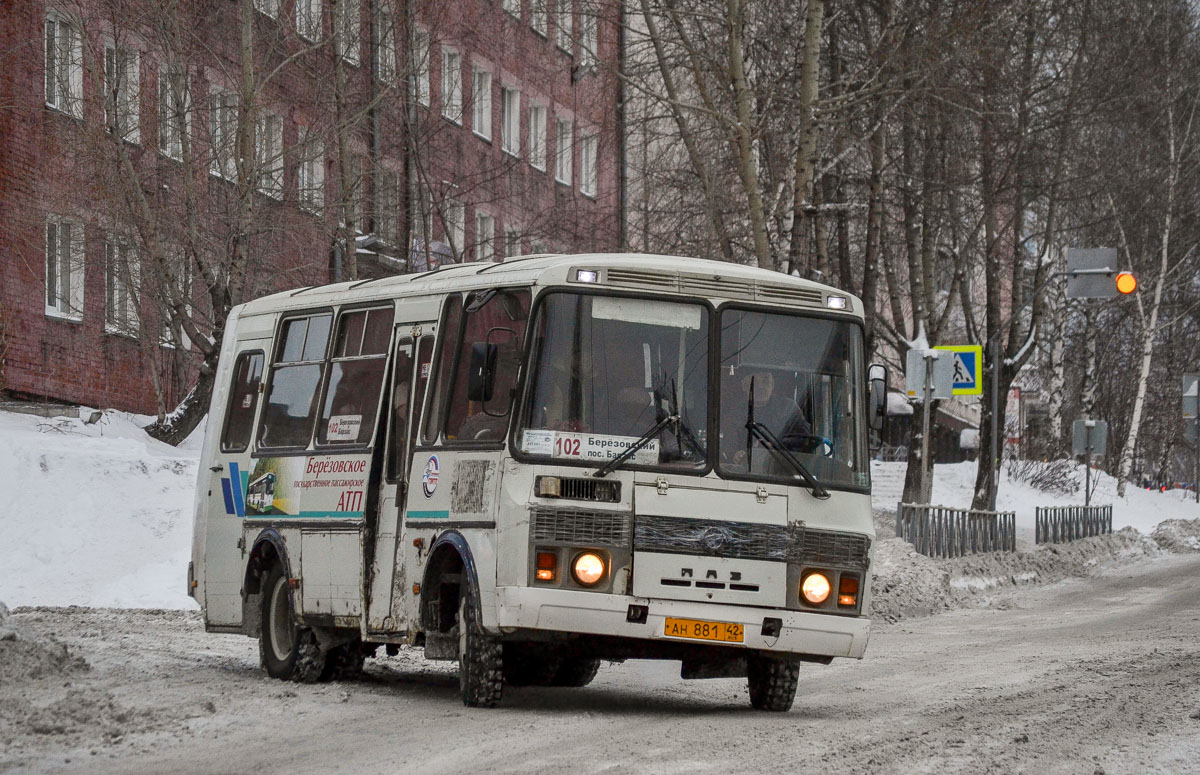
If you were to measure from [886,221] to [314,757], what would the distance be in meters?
28.0

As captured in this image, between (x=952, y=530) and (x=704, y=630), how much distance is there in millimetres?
18080

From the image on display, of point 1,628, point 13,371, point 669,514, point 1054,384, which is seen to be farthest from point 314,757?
point 1054,384

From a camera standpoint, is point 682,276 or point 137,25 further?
point 137,25

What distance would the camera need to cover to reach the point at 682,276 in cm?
1257

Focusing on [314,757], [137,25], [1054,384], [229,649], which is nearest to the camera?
[314,757]

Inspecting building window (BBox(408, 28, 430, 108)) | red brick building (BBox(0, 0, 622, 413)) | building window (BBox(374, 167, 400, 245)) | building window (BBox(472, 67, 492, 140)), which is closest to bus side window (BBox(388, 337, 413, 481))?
red brick building (BBox(0, 0, 622, 413))

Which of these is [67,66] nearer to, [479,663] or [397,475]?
[397,475]

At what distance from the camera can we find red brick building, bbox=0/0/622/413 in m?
25.9

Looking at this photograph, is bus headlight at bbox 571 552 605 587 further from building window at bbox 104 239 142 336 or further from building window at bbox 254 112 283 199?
building window at bbox 104 239 142 336

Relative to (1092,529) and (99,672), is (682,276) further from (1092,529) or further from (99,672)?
(1092,529)

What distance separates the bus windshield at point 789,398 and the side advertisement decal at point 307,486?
2.93 metres

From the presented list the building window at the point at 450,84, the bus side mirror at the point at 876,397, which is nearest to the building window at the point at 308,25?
the building window at the point at 450,84

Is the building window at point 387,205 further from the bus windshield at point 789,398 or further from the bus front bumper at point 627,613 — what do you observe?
the bus front bumper at point 627,613

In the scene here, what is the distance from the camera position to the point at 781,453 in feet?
40.9
